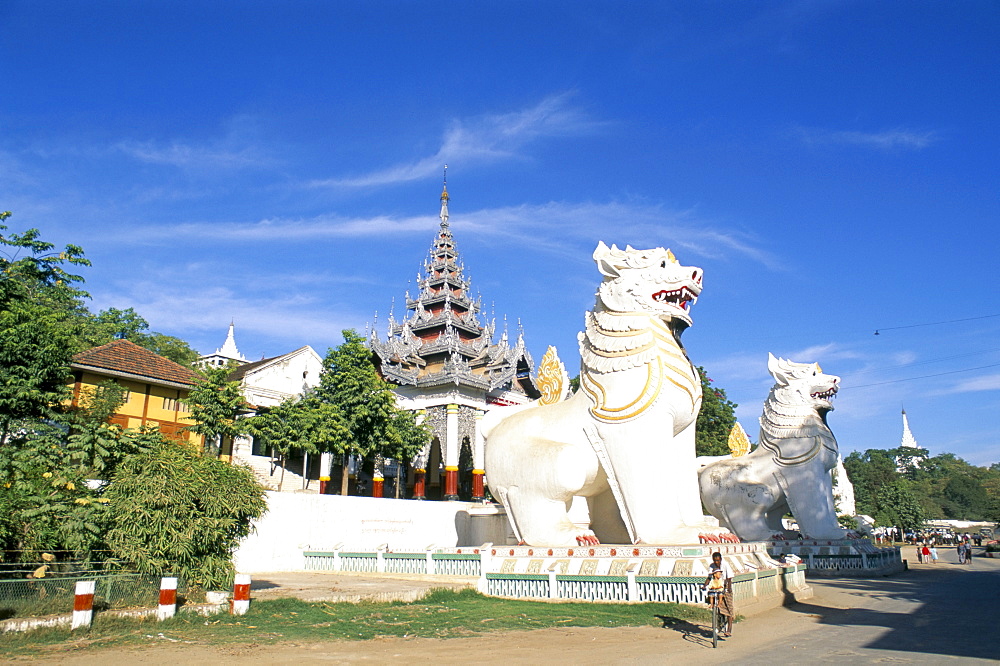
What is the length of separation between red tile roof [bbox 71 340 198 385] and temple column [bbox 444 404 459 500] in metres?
10.0

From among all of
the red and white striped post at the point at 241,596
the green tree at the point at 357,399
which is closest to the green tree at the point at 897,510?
the green tree at the point at 357,399

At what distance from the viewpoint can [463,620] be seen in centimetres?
812

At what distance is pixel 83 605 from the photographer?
6922 mm

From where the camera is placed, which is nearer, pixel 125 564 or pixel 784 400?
pixel 125 564

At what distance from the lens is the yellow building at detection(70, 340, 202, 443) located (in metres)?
19.6

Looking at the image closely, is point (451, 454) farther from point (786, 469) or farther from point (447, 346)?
point (786, 469)

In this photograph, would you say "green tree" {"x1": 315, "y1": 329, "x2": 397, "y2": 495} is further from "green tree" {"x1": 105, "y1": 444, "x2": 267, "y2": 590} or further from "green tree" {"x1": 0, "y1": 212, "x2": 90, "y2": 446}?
"green tree" {"x1": 105, "y1": 444, "x2": 267, "y2": 590}

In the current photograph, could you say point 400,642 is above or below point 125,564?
below

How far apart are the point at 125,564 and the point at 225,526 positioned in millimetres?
1175

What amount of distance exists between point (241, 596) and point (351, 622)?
57.6 inches

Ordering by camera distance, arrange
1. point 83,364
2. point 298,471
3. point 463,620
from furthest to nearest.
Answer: point 298,471, point 83,364, point 463,620

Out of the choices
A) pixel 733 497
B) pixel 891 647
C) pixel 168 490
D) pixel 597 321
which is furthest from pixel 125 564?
pixel 733 497

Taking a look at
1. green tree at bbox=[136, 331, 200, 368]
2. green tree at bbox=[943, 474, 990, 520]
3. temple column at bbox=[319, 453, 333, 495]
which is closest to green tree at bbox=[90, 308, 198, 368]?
green tree at bbox=[136, 331, 200, 368]

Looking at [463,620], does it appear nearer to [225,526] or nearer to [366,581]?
[225,526]
